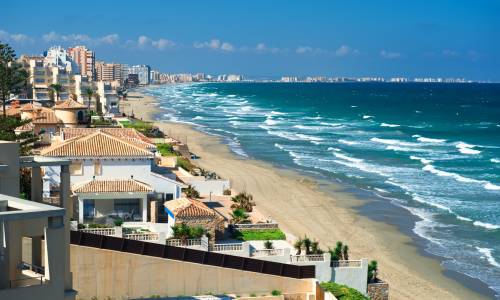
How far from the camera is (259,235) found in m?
26.7

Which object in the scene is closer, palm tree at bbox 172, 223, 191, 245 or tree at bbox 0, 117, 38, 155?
palm tree at bbox 172, 223, 191, 245

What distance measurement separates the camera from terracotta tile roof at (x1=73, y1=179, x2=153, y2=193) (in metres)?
26.7

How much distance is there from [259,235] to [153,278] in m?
8.33

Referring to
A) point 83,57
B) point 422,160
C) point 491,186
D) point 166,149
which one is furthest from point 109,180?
point 83,57

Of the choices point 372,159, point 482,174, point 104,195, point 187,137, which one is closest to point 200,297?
point 104,195

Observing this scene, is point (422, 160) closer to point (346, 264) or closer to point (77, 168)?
point (77, 168)

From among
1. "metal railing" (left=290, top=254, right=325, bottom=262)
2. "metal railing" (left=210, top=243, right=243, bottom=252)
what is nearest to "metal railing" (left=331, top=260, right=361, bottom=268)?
"metal railing" (left=290, top=254, right=325, bottom=262)

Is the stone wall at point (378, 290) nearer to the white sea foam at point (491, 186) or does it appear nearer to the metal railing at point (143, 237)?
the metal railing at point (143, 237)

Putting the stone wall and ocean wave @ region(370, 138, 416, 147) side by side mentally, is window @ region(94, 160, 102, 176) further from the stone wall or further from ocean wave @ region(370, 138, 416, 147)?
ocean wave @ region(370, 138, 416, 147)

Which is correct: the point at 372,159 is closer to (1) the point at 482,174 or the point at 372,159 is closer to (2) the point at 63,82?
(1) the point at 482,174

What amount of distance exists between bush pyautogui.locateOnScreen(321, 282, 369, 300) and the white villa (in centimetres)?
883

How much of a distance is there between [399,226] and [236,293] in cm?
1770

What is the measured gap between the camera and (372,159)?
2272 inches

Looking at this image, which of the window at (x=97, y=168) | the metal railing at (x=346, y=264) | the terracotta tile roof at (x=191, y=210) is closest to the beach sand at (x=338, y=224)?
the metal railing at (x=346, y=264)
